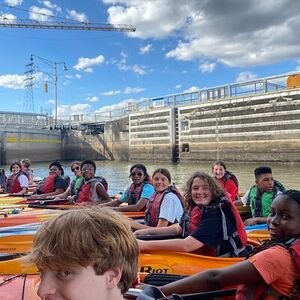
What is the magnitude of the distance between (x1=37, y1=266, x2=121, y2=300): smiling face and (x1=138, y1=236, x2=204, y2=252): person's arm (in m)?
2.05

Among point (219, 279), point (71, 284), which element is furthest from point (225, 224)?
point (71, 284)

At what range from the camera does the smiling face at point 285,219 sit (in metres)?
1.96

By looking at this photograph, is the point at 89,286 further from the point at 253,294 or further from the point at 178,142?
the point at 178,142

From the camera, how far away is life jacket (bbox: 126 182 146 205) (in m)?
6.27

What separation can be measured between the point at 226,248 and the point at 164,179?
1.54m

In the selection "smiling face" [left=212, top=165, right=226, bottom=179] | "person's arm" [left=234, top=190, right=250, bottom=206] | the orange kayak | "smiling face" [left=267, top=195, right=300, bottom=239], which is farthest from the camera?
"smiling face" [left=212, top=165, right=226, bottom=179]

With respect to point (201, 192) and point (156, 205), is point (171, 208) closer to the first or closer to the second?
point (156, 205)

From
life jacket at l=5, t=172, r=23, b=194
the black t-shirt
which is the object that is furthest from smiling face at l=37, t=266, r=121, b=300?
life jacket at l=5, t=172, r=23, b=194

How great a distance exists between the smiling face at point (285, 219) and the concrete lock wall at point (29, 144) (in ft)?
119

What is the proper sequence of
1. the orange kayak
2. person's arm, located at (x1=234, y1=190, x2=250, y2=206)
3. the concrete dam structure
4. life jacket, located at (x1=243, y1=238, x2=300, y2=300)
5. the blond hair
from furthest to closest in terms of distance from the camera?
the concrete dam structure < person's arm, located at (x1=234, y1=190, x2=250, y2=206) < the orange kayak < life jacket, located at (x1=243, y1=238, x2=300, y2=300) < the blond hair

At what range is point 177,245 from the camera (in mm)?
3193

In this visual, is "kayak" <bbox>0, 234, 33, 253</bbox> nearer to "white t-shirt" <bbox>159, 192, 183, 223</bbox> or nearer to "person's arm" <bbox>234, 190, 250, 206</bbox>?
"white t-shirt" <bbox>159, 192, 183, 223</bbox>

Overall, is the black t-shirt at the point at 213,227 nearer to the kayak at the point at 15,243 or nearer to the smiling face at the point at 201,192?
the smiling face at the point at 201,192

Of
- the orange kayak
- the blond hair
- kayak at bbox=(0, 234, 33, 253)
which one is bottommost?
kayak at bbox=(0, 234, 33, 253)
